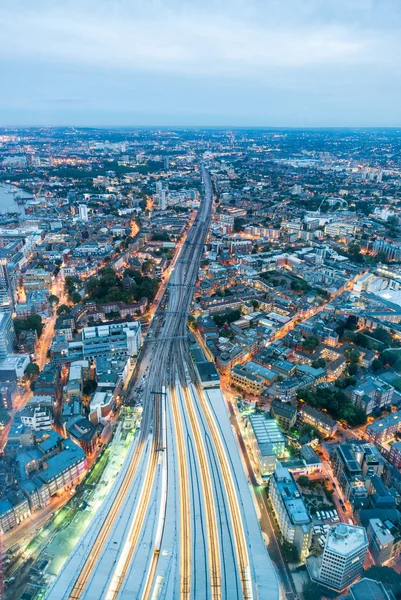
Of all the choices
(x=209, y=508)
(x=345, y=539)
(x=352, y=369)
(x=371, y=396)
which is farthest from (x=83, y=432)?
(x=352, y=369)

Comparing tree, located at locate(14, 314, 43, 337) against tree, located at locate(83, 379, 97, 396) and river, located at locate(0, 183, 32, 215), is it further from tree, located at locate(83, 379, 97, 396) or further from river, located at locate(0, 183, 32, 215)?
river, located at locate(0, 183, 32, 215)

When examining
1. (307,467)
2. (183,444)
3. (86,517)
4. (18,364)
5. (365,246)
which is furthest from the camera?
(365,246)

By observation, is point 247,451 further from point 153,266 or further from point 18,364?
point 153,266

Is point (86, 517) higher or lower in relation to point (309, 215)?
lower

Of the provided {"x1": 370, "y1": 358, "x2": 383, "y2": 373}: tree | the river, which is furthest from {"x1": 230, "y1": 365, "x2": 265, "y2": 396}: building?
the river

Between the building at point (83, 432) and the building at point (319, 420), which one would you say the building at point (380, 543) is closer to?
the building at point (319, 420)

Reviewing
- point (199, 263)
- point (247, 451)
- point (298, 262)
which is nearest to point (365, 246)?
point (298, 262)

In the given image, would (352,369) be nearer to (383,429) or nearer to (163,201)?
(383,429)
